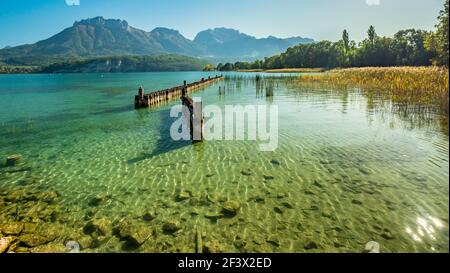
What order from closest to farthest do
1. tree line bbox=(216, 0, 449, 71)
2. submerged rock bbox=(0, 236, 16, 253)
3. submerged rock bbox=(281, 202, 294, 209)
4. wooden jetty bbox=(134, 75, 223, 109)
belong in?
1. submerged rock bbox=(0, 236, 16, 253)
2. submerged rock bbox=(281, 202, 294, 209)
3. wooden jetty bbox=(134, 75, 223, 109)
4. tree line bbox=(216, 0, 449, 71)

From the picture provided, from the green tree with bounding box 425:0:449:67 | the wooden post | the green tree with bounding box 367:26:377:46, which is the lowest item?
the wooden post

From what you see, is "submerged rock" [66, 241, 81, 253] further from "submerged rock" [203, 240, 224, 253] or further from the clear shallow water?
"submerged rock" [203, 240, 224, 253]

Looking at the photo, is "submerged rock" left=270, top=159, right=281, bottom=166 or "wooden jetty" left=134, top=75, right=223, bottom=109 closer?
"submerged rock" left=270, top=159, right=281, bottom=166

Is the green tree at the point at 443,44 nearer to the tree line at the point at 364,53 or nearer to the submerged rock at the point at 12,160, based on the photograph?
the submerged rock at the point at 12,160

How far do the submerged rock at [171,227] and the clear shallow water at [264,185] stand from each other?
13 centimetres

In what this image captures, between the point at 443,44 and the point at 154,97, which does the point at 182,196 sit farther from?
the point at 154,97

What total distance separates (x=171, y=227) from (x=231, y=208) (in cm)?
178

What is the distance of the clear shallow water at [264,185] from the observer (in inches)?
250

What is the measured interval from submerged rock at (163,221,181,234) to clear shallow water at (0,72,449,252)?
5.1 inches

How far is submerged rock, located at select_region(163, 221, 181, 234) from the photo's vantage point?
6.76m

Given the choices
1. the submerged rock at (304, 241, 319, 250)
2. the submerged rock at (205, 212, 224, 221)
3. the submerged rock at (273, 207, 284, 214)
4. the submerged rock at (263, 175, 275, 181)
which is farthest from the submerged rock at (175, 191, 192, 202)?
the submerged rock at (304, 241, 319, 250)

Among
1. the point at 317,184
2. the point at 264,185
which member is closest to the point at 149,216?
the point at 264,185
